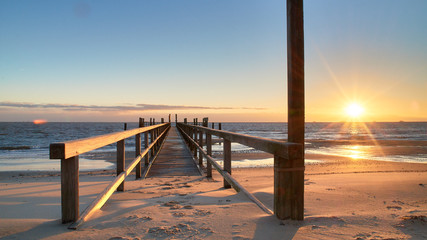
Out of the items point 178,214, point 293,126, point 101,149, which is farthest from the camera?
point 101,149

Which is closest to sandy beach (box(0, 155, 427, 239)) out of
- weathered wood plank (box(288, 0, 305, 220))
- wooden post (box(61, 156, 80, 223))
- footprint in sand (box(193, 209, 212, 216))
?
footprint in sand (box(193, 209, 212, 216))

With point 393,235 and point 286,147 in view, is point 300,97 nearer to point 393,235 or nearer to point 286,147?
point 286,147

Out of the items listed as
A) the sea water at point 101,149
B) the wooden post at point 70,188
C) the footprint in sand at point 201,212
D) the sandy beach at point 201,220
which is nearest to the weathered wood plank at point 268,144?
the sandy beach at point 201,220

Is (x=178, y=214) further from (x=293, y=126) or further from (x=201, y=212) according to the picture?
(x=293, y=126)

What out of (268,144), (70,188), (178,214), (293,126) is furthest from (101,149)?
(293,126)

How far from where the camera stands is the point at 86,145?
2412 millimetres

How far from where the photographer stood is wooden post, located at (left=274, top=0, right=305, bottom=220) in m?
2.45

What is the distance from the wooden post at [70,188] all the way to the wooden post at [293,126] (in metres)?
1.70

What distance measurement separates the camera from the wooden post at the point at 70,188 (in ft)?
7.40

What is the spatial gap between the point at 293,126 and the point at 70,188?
1946 mm

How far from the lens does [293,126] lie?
248cm

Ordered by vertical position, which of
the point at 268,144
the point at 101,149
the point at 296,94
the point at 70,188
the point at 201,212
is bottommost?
the point at 101,149

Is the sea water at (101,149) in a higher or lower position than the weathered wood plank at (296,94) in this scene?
lower

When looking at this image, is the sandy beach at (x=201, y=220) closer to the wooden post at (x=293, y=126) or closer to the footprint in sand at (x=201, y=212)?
the footprint in sand at (x=201, y=212)
